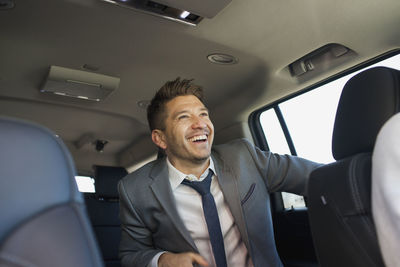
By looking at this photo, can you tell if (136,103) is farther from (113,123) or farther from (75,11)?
(75,11)

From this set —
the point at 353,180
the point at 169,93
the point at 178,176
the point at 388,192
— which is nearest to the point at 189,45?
the point at 169,93

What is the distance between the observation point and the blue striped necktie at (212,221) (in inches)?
66.1

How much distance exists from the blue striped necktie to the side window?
1.40 meters

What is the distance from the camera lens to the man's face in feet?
6.32

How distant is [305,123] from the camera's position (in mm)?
3385

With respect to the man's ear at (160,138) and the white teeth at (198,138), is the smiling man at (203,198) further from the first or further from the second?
the man's ear at (160,138)

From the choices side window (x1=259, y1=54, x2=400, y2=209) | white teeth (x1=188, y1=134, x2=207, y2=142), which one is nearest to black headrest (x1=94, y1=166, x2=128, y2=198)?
side window (x1=259, y1=54, x2=400, y2=209)

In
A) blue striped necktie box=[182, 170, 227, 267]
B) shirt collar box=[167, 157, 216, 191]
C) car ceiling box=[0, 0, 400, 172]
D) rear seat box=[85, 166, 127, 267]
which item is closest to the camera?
blue striped necktie box=[182, 170, 227, 267]

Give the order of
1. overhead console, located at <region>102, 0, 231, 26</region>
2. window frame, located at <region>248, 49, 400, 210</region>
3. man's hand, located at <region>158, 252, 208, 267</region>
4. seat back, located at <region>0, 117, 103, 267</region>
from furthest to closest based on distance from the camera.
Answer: window frame, located at <region>248, 49, 400, 210</region>
overhead console, located at <region>102, 0, 231, 26</region>
man's hand, located at <region>158, 252, 208, 267</region>
seat back, located at <region>0, 117, 103, 267</region>

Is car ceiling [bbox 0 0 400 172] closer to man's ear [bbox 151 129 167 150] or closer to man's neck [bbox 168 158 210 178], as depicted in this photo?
man's ear [bbox 151 129 167 150]

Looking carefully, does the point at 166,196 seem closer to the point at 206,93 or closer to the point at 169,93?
the point at 169,93

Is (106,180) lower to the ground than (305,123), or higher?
lower

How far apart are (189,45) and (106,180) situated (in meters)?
1.50

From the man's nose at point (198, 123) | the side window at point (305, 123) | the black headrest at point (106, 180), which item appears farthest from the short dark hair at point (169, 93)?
the black headrest at point (106, 180)
